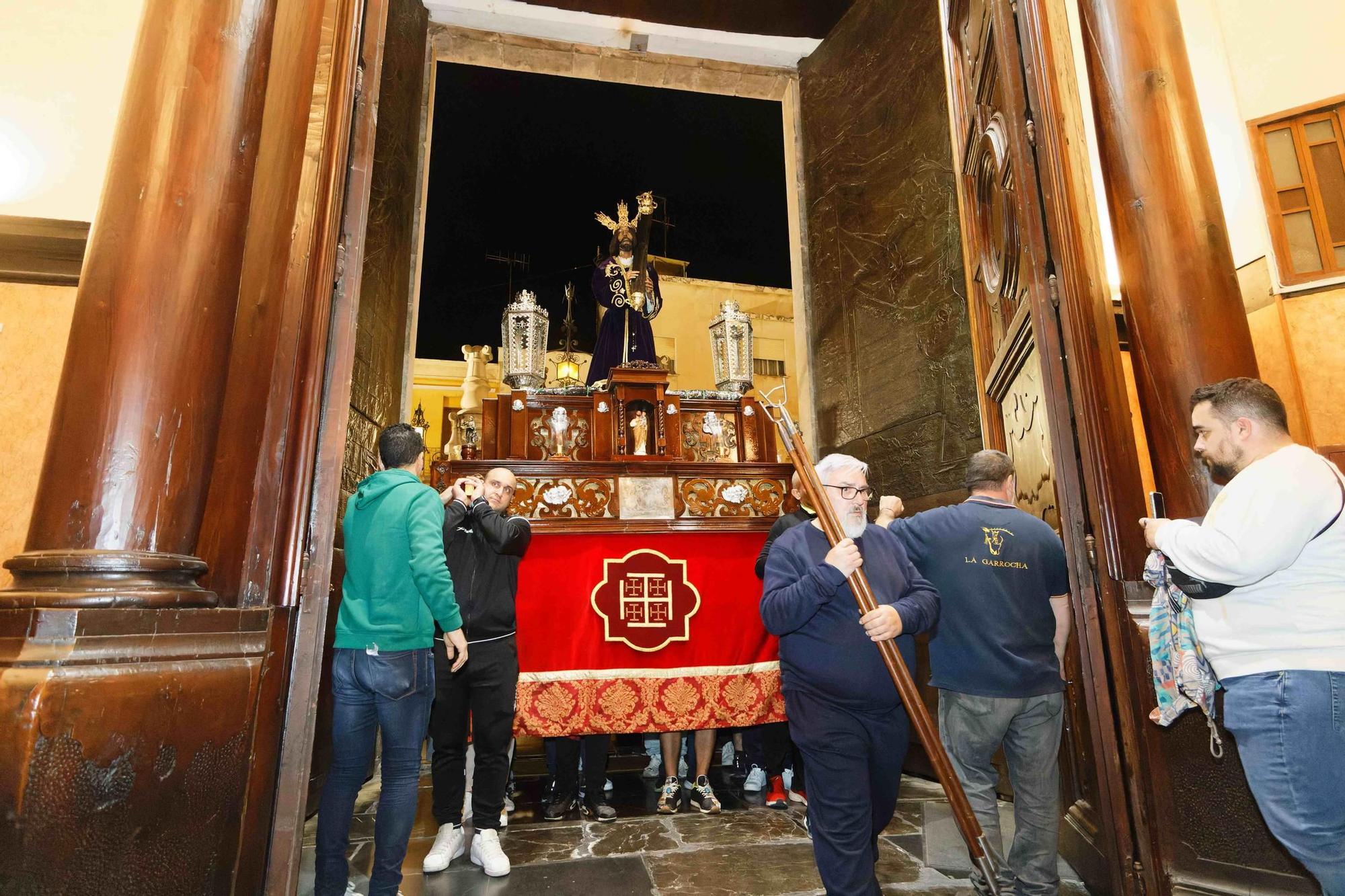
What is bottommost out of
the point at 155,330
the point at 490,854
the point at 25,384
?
the point at 490,854

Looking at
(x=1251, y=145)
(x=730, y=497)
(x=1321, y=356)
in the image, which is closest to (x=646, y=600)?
(x=730, y=497)

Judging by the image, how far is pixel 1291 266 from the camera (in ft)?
12.5

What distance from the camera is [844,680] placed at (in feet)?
7.57

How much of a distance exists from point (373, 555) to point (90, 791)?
41.3 inches

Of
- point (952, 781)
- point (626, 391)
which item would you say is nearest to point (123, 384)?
point (952, 781)

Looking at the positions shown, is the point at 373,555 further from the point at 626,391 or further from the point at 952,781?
the point at 626,391

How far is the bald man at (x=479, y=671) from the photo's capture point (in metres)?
3.20

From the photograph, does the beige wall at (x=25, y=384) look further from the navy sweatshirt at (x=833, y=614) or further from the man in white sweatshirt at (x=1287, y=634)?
the man in white sweatshirt at (x=1287, y=634)

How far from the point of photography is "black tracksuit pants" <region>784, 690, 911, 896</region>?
2.20 meters

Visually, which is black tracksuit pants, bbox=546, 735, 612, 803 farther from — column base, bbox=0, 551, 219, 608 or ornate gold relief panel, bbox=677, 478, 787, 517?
column base, bbox=0, 551, 219, 608

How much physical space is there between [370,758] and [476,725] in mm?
748

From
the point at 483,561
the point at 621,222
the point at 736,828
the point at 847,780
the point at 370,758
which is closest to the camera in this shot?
the point at 847,780

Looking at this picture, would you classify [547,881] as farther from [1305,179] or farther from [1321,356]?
[1305,179]

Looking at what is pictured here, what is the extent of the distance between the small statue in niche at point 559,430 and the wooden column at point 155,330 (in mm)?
2617
